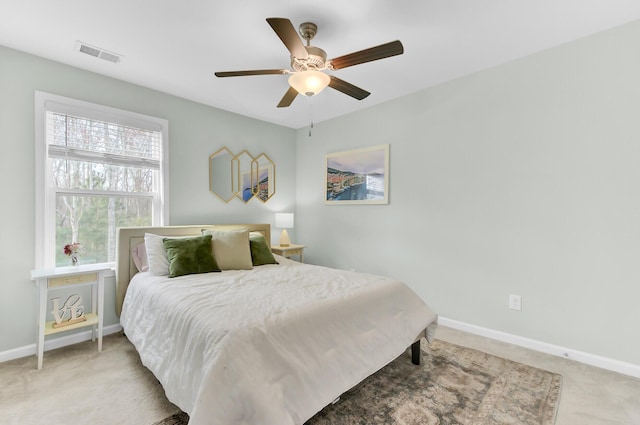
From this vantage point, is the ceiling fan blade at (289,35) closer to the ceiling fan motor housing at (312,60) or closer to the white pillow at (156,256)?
the ceiling fan motor housing at (312,60)

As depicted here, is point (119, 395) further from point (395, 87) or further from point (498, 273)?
point (395, 87)

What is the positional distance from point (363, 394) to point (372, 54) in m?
2.21

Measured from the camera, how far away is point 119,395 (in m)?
1.97

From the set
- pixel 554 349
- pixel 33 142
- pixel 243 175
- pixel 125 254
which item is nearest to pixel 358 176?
pixel 243 175

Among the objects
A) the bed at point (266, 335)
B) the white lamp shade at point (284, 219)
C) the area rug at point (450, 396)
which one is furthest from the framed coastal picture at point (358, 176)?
Answer: the area rug at point (450, 396)

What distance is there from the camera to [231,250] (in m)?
3.01

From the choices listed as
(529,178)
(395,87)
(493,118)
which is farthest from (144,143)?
(529,178)

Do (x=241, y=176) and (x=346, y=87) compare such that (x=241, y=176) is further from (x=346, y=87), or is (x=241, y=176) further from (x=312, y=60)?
(x=312, y=60)

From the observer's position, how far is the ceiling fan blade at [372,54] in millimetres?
1785

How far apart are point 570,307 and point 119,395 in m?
3.48

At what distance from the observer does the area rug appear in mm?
1729

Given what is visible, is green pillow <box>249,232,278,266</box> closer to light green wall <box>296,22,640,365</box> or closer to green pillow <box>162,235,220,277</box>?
green pillow <box>162,235,220,277</box>

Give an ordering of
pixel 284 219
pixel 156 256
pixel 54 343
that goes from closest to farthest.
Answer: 1. pixel 54 343
2. pixel 156 256
3. pixel 284 219

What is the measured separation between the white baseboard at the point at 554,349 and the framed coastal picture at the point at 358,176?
1.62 metres
